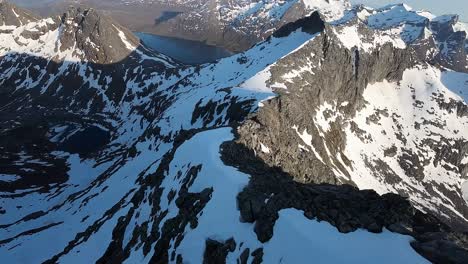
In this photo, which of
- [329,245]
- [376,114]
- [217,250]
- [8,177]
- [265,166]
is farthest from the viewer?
[376,114]

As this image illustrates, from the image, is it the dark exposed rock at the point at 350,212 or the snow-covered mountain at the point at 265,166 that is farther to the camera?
the snow-covered mountain at the point at 265,166

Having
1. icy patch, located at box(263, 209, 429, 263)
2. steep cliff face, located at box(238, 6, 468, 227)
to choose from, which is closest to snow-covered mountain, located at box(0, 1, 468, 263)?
icy patch, located at box(263, 209, 429, 263)

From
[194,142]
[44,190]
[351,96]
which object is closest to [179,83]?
[351,96]

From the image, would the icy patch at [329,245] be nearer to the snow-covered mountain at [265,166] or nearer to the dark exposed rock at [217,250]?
the snow-covered mountain at [265,166]

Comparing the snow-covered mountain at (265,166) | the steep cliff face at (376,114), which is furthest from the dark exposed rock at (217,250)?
the steep cliff face at (376,114)

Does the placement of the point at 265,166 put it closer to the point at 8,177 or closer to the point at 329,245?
the point at 329,245

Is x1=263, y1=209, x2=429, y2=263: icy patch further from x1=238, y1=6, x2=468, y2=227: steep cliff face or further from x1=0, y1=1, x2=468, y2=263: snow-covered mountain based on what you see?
x1=238, y1=6, x2=468, y2=227: steep cliff face

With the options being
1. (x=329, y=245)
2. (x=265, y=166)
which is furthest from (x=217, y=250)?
(x=265, y=166)

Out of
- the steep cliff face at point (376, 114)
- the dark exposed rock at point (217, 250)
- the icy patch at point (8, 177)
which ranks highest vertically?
the dark exposed rock at point (217, 250)
